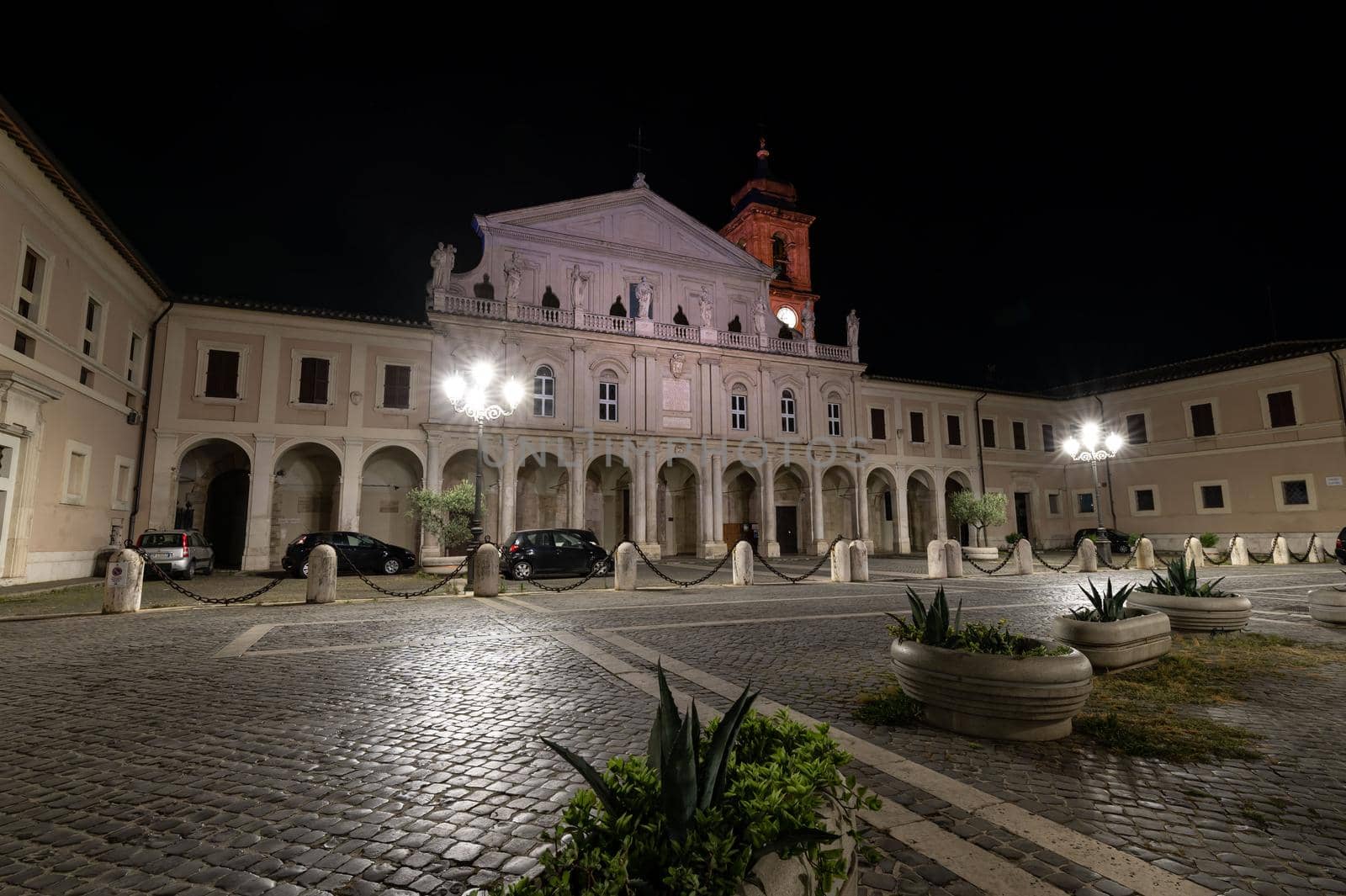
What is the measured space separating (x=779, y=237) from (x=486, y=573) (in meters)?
32.5

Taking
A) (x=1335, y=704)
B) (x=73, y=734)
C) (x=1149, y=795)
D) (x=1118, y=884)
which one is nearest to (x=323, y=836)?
(x=73, y=734)

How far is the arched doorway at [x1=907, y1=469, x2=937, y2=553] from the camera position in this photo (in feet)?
109

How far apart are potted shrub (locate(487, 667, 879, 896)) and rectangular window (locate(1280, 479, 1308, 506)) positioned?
34493 mm

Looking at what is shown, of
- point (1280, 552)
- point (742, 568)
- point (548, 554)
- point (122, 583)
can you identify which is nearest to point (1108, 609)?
point (742, 568)

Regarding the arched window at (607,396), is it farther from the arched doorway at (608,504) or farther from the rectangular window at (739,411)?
the rectangular window at (739,411)

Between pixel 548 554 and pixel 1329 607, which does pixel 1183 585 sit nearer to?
pixel 1329 607

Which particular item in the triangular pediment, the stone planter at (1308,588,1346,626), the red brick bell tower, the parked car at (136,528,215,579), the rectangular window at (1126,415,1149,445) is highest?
the red brick bell tower

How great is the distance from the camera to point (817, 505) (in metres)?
29.4

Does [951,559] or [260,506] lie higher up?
[260,506]

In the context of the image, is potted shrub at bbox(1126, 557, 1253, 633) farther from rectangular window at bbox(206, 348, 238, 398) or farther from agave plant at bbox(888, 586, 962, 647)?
rectangular window at bbox(206, 348, 238, 398)

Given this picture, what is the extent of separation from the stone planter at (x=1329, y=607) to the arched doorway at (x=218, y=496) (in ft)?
87.1

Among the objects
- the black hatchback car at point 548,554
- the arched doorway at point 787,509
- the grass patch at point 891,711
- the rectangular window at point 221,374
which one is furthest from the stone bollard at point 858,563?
the rectangular window at point 221,374

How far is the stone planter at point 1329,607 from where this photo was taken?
792 centimetres

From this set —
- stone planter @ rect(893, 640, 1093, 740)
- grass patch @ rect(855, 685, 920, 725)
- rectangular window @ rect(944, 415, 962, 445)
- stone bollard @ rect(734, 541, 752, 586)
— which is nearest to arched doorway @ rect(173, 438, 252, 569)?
stone bollard @ rect(734, 541, 752, 586)
